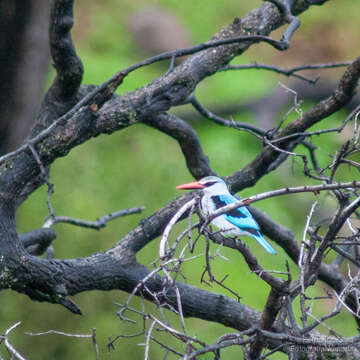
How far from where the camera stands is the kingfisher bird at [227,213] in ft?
12.0

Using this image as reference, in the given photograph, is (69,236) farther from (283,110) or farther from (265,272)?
(265,272)

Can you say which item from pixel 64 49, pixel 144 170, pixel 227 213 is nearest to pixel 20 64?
pixel 64 49

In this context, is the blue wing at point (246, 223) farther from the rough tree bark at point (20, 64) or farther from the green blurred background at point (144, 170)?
the rough tree bark at point (20, 64)

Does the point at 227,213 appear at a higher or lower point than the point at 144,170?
lower

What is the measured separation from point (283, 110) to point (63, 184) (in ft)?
10.6

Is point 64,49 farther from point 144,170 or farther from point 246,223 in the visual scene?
point 144,170

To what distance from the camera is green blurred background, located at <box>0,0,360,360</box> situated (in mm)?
6238

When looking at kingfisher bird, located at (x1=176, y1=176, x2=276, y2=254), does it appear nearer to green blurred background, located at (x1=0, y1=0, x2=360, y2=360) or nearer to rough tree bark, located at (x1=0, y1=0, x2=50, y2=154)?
green blurred background, located at (x1=0, y1=0, x2=360, y2=360)

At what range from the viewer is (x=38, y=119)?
3.91 meters

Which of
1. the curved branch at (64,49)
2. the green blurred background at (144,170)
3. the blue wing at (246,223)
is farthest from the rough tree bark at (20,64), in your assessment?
the blue wing at (246,223)

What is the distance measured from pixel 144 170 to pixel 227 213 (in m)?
5.21

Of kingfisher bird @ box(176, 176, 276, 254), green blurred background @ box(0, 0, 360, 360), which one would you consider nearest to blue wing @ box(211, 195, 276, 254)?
kingfisher bird @ box(176, 176, 276, 254)

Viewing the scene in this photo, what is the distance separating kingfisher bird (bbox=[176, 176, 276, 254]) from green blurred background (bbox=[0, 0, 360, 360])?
0.55 m

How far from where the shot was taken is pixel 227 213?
3.66 meters
